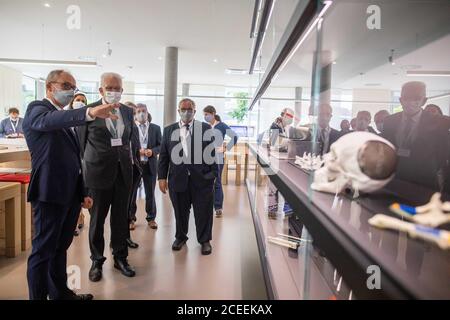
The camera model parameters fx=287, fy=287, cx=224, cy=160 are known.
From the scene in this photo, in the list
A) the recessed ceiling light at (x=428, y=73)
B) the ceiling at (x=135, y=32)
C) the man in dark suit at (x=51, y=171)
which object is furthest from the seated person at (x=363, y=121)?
the ceiling at (x=135, y=32)

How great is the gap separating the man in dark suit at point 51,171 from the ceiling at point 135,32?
13.5 ft

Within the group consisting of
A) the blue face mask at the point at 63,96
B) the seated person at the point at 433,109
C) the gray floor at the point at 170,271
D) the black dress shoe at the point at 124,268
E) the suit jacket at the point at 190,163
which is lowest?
the gray floor at the point at 170,271

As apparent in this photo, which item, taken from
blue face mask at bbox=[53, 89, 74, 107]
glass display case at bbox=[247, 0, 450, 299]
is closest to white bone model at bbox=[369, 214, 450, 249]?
glass display case at bbox=[247, 0, 450, 299]

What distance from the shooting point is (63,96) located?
1801 mm

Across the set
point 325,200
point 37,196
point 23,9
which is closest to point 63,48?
point 23,9

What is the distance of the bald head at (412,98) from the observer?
1195 millimetres

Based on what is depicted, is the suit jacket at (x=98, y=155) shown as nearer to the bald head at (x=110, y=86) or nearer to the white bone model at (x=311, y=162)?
the bald head at (x=110, y=86)

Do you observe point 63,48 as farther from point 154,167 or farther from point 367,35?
point 367,35

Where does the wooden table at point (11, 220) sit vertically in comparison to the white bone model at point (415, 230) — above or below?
below

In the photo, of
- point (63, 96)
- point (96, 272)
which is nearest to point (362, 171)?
Result: point (63, 96)

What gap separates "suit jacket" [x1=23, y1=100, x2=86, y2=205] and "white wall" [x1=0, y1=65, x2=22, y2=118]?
1092cm

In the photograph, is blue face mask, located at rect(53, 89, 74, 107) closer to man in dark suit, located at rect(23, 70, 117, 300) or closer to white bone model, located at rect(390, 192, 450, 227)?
man in dark suit, located at rect(23, 70, 117, 300)

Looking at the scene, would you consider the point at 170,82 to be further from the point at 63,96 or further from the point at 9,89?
the point at 9,89

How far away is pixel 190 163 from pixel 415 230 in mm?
2532
